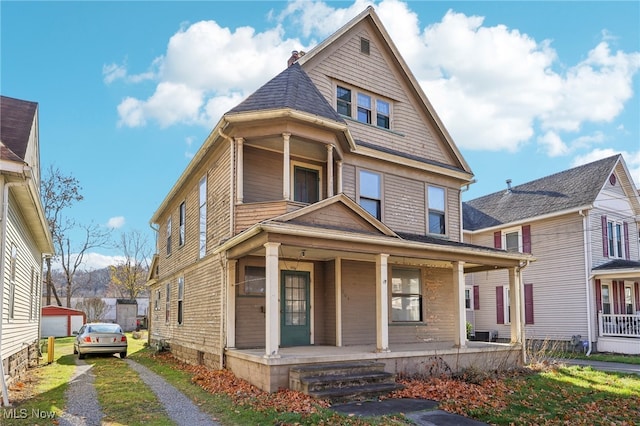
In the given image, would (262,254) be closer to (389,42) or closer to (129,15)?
(129,15)

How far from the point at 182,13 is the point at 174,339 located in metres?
10.7

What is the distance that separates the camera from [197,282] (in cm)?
1452

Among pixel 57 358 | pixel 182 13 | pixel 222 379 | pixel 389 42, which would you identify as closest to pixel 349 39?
pixel 389 42

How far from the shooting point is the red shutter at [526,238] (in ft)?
78.3

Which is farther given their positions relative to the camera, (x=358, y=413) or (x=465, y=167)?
(x=465, y=167)

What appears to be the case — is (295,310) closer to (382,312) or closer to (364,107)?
(382,312)

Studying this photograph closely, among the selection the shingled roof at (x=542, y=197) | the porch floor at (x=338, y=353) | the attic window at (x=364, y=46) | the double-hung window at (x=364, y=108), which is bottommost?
the porch floor at (x=338, y=353)

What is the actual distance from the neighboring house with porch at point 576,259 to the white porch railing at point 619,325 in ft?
0.12

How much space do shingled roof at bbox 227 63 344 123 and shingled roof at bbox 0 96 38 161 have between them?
16.1 feet

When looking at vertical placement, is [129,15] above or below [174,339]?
above

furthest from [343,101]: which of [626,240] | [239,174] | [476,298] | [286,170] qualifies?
[626,240]

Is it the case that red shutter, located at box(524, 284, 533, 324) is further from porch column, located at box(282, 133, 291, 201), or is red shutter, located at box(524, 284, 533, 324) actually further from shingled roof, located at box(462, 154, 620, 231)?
porch column, located at box(282, 133, 291, 201)

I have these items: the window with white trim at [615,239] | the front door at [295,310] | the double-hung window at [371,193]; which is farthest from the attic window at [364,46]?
the window with white trim at [615,239]

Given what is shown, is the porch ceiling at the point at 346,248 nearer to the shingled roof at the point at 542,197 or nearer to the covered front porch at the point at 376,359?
the covered front porch at the point at 376,359
